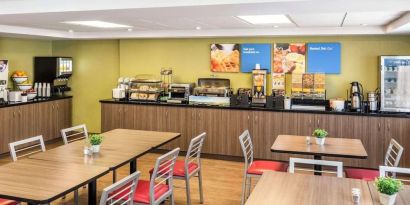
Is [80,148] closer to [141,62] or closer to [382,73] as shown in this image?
[141,62]

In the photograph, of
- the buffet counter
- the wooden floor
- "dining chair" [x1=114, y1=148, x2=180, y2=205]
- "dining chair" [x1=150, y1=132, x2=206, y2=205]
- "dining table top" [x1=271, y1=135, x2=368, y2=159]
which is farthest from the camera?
the buffet counter

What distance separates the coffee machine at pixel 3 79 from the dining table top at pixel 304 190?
5.45 metres

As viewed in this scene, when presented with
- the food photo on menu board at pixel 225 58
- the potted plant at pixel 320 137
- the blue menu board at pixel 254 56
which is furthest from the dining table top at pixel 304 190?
the food photo on menu board at pixel 225 58

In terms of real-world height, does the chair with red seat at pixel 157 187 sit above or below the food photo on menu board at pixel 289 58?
below

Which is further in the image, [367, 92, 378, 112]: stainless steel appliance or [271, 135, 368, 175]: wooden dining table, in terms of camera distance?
[367, 92, 378, 112]: stainless steel appliance

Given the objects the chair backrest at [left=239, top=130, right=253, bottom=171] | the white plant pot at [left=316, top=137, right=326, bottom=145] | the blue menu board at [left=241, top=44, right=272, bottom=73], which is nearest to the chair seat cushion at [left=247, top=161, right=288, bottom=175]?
the chair backrest at [left=239, top=130, right=253, bottom=171]

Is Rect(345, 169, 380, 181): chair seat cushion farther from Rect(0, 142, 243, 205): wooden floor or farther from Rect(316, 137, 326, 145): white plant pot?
Rect(0, 142, 243, 205): wooden floor

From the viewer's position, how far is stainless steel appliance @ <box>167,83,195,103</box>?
7.09 m

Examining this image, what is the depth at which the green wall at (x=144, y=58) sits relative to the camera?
21.7ft

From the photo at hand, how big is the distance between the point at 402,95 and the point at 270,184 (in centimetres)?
408

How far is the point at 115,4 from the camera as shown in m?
3.92

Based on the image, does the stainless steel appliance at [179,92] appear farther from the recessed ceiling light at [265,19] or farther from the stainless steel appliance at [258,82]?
the recessed ceiling light at [265,19]

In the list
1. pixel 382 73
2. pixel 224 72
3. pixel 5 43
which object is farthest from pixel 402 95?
pixel 5 43

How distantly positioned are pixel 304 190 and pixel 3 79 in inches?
244
